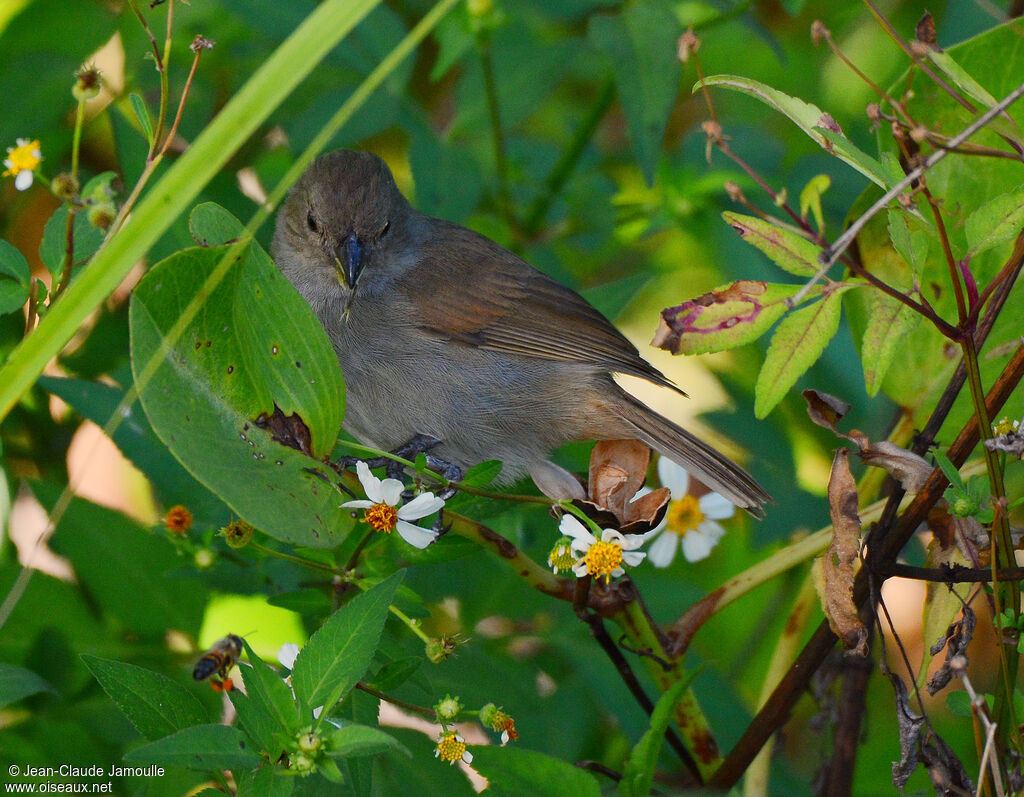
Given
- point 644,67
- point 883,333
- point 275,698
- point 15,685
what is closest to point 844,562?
point 883,333

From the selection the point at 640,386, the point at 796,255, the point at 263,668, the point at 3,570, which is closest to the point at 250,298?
the point at 263,668

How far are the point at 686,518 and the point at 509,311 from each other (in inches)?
39.2

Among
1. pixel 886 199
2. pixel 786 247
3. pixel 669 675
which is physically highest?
pixel 886 199

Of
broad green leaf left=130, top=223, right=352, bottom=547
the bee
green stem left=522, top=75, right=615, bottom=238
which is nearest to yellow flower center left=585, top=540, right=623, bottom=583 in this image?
broad green leaf left=130, top=223, right=352, bottom=547

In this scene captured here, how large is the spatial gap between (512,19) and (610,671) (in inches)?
89.3

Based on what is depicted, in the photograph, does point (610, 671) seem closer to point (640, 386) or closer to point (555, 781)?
point (555, 781)

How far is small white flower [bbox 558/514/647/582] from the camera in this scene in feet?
6.25

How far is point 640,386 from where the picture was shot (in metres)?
4.90

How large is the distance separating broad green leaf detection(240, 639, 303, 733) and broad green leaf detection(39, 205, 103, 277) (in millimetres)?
899

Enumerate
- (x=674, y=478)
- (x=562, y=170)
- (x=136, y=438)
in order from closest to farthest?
(x=136, y=438) < (x=674, y=478) < (x=562, y=170)

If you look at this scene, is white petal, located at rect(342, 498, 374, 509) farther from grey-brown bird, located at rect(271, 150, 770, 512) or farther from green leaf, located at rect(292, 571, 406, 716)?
grey-brown bird, located at rect(271, 150, 770, 512)

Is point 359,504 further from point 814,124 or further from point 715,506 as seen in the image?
point 715,506

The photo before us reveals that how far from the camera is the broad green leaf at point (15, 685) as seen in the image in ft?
6.02

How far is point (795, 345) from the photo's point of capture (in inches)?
66.8
